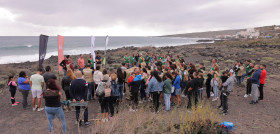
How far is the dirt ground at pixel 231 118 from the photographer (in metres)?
5.32

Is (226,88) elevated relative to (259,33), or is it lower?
lower

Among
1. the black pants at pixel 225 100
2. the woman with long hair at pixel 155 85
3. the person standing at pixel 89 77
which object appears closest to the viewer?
the black pants at pixel 225 100

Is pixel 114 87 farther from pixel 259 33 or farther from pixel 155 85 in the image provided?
pixel 259 33

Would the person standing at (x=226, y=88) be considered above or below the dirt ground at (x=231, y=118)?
above

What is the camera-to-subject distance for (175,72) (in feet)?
24.3

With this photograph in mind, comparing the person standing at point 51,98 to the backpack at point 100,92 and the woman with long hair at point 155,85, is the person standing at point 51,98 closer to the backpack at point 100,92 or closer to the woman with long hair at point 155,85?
the backpack at point 100,92

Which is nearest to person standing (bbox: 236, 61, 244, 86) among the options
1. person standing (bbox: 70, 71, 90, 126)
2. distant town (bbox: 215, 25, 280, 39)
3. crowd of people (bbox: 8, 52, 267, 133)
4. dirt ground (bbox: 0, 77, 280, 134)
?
crowd of people (bbox: 8, 52, 267, 133)

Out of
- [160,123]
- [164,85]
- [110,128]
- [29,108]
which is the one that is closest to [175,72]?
[164,85]

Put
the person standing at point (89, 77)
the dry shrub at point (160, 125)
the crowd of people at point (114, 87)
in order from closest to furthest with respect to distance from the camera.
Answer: the dry shrub at point (160, 125) → the crowd of people at point (114, 87) → the person standing at point (89, 77)

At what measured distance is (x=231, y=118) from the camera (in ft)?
19.8

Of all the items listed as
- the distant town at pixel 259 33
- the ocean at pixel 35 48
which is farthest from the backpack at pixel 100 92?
the distant town at pixel 259 33

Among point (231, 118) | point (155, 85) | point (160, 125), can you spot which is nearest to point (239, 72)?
point (231, 118)

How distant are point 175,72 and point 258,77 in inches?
141

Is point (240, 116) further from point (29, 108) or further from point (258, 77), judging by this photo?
point (29, 108)
